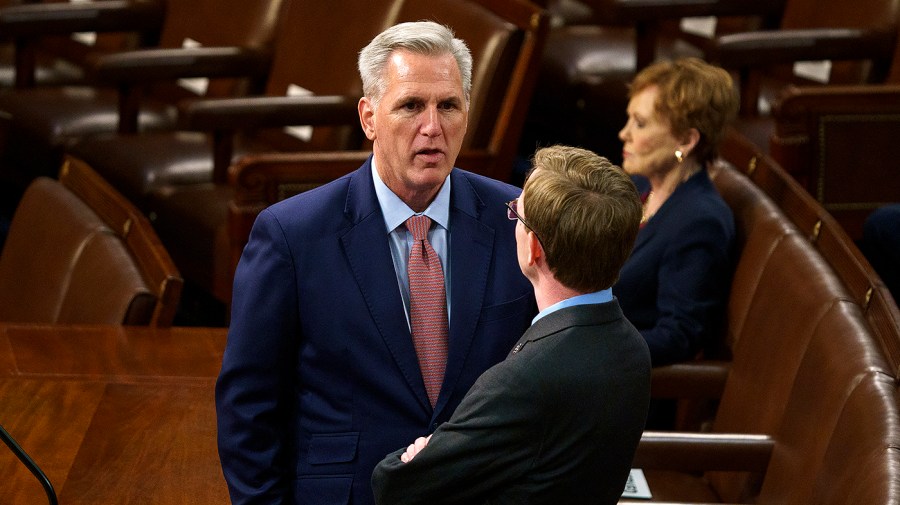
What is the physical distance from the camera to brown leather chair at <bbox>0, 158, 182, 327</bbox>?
2.19 metres

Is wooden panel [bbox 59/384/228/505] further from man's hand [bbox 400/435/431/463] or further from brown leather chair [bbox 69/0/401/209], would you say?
brown leather chair [bbox 69/0/401/209]

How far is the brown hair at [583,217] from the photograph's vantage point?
129cm

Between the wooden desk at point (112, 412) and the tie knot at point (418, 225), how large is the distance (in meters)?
0.46

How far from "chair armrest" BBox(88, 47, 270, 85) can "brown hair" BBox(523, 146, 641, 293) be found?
7.98 feet

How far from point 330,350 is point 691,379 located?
97cm

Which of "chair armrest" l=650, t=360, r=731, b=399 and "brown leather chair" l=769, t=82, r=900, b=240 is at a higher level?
"brown leather chair" l=769, t=82, r=900, b=240

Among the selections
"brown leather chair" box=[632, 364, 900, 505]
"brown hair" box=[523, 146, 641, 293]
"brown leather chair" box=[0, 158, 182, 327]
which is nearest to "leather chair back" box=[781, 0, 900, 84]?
"brown leather chair" box=[632, 364, 900, 505]

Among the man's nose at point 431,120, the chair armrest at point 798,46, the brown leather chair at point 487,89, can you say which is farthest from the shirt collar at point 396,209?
the chair armrest at point 798,46

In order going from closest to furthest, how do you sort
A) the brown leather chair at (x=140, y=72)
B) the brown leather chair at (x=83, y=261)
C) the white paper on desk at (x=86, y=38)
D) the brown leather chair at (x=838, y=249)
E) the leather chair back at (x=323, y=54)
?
1. the brown leather chair at (x=838, y=249)
2. the brown leather chair at (x=83, y=261)
3. the leather chair back at (x=323, y=54)
4. the brown leather chair at (x=140, y=72)
5. the white paper on desk at (x=86, y=38)

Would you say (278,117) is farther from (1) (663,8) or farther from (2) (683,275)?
(2) (683,275)

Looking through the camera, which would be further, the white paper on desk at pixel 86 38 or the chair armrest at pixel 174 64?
the white paper on desk at pixel 86 38

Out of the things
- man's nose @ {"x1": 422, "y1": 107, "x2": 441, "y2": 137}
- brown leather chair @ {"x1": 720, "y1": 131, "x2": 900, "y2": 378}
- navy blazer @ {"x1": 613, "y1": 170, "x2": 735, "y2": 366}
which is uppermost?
man's nose @ {"x1": 422, "y1": 107, "x2": 441, "y2": 137}

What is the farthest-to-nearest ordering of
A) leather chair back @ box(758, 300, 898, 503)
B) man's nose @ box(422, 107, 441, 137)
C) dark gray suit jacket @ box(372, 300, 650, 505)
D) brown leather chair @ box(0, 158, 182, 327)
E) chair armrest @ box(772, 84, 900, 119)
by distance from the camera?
chair armrest @ box(772, 84, 900, 119) < brown leather chair @ box(0, 158, 182, 327) < leather chair back @ box(758, 300, 898, 503) < man's nose @ box(422, 107, 441, 137) < dark gray suit jacket @ box(372, 300, 650, 505)

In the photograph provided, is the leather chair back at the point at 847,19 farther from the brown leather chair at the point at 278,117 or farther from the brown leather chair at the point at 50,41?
the brown leather chair at the point at 50,41
